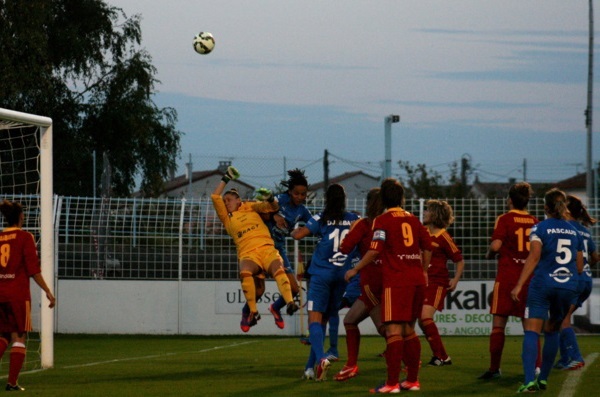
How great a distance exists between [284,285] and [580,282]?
13.2 feet

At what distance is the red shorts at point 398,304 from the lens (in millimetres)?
9992

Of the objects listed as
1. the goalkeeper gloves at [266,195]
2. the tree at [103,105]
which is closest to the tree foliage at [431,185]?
the tree at [103,105]

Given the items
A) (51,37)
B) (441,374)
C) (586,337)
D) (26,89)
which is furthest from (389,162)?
(51,37)

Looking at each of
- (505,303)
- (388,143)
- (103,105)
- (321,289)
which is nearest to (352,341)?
(321,289)

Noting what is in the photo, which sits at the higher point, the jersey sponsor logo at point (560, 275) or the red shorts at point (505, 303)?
the jersey sponsor logo at point (560, 275)

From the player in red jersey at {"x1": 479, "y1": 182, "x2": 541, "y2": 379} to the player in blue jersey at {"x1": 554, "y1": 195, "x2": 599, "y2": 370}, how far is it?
52 cm

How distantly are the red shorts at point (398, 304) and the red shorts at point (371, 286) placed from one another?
95 cm

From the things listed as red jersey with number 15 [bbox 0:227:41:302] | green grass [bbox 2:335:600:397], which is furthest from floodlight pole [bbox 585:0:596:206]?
red jersey with number 15 [bbox 0:227:41:302]

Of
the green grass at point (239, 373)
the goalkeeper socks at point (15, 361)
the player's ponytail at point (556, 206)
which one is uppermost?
the player's ponytail at point (556, 206)

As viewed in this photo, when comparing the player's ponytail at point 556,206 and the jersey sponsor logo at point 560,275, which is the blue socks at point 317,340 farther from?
the player's ponytail at point 556,206

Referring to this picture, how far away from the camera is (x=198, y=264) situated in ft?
76.3

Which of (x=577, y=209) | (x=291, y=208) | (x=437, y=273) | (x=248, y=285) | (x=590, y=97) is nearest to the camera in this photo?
(x=577, y=209)

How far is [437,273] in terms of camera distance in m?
13.4

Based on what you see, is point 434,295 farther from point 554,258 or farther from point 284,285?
point 554,258
